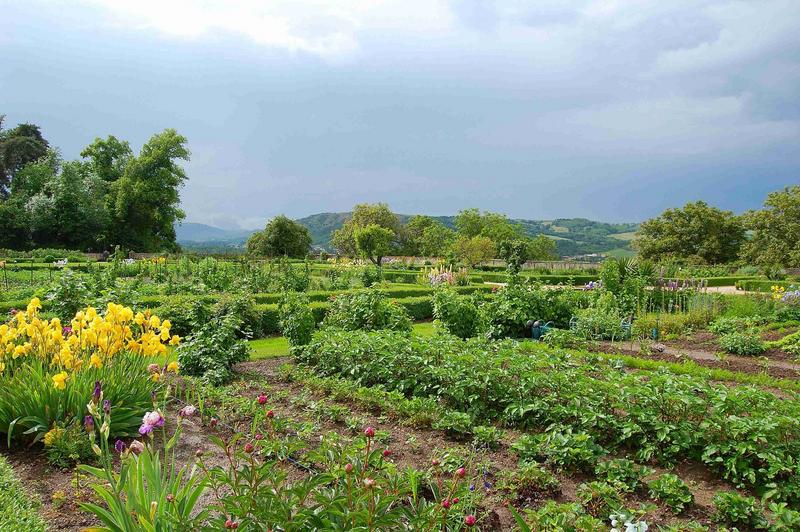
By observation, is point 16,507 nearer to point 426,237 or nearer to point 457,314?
point 457,314

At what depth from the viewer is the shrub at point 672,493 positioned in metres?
3.27

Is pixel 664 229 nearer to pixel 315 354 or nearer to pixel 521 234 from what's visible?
pixel 521 234

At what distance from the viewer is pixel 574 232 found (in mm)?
147875

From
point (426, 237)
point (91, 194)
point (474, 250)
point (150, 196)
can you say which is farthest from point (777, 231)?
point (91, 194)

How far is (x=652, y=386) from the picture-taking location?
4227 millimetres

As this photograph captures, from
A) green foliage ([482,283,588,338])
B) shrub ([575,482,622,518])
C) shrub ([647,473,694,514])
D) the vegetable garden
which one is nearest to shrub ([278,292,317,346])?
the vegetable garden

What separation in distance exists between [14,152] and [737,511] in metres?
55.9

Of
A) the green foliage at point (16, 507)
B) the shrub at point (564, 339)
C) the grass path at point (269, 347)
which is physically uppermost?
the shrub at point (564, 339)

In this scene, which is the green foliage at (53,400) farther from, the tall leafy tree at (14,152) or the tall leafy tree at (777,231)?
the tall leafy tree at (14,152)

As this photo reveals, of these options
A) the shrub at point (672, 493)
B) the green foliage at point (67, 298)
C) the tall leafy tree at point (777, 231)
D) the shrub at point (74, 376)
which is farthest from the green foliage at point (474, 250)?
the shrub at point (672, 493)

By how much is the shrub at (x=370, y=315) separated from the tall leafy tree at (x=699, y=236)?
38535mm

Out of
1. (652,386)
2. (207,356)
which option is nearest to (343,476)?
(652,386)

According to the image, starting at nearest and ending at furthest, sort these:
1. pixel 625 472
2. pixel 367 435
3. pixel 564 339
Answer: pixel 367 435
pixel 625 472
pixel 564 339

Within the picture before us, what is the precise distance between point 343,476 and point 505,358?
276 centimetres
